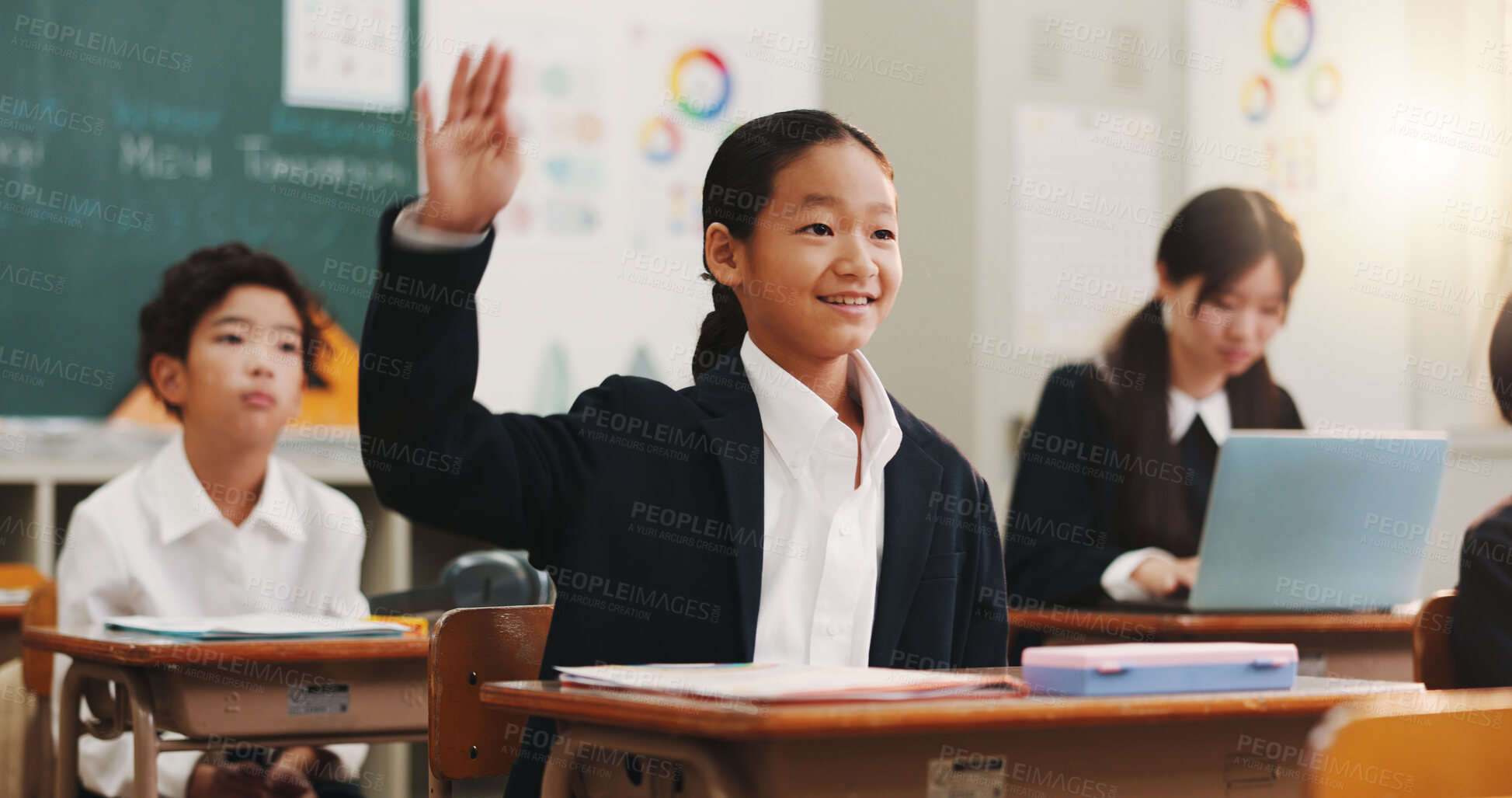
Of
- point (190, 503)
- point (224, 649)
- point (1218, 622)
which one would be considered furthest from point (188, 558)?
point (1218, 622)

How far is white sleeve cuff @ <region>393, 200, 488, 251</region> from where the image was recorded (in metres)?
→ 1.21

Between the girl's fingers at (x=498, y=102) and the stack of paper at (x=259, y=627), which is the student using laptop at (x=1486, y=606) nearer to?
the girl's fingers at (x=498, y=102)

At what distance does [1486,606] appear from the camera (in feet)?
5.37

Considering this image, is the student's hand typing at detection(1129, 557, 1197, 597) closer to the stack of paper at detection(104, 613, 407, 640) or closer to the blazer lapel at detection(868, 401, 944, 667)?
the blazer lapel at detection(868, 401, 944, 667)

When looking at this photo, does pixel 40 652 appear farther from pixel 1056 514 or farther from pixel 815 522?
pixel 1056 514

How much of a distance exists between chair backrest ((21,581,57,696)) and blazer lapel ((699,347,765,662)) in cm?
155

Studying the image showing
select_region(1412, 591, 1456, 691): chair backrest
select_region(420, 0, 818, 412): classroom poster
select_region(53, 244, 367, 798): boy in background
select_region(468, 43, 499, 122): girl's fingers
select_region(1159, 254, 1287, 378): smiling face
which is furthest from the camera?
select_region(420, 0, 818, 412): classroom poster

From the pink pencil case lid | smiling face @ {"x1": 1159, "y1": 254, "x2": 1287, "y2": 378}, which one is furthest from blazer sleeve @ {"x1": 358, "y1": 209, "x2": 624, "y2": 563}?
smiling face @ {"x1": 1159, "y1": 254, "x2": 1287, "y2": 378}

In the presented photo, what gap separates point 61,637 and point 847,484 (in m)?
1.19

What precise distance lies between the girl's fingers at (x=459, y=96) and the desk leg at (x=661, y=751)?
0.49 meters

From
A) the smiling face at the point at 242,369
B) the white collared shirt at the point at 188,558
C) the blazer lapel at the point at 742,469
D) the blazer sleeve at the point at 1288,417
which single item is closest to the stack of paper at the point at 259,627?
the white collared shirt at the point at 188,558

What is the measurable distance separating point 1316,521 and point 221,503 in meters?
1.87

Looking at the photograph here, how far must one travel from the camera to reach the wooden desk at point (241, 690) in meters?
1.87

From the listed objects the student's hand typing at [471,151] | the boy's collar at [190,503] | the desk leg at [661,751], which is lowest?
the boy's collar at [190,503]
